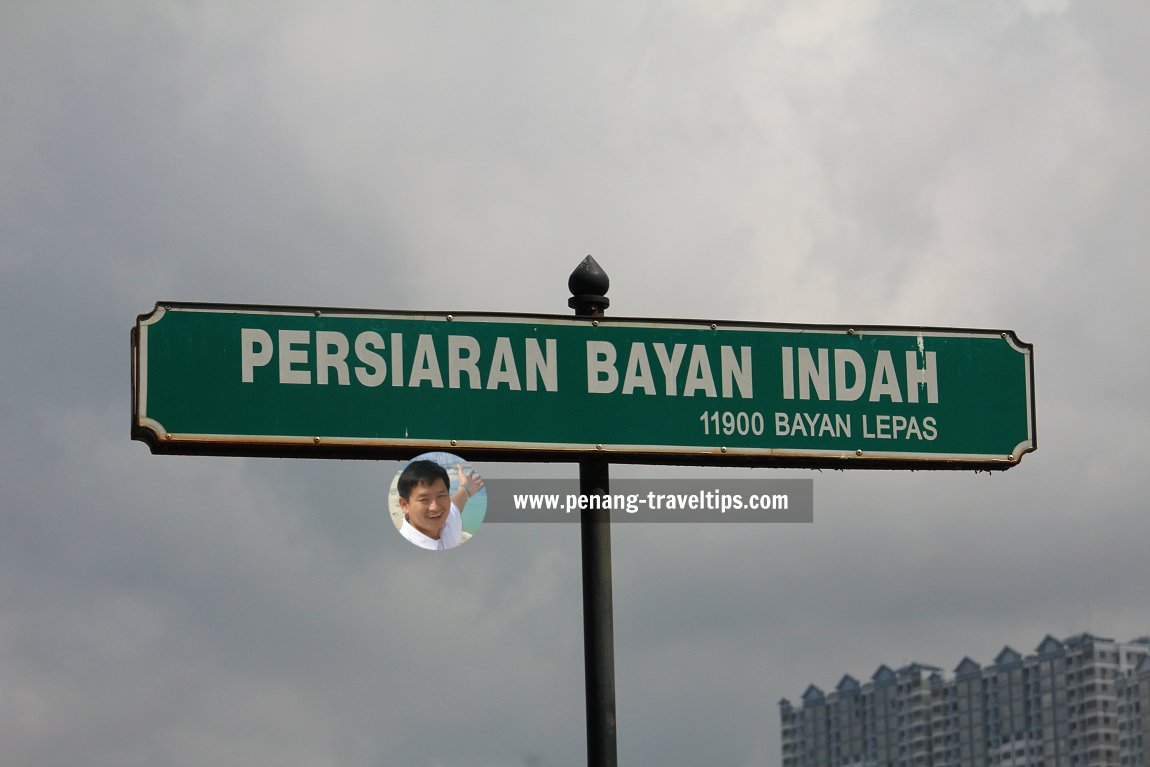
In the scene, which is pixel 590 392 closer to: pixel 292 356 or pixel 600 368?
pixel 600 368

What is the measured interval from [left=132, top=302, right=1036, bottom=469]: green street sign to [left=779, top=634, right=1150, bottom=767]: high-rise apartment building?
15454cm

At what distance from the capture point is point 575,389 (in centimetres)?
913

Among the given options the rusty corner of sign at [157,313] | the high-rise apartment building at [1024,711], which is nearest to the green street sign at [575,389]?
the rusty corner of sign at [157,313]

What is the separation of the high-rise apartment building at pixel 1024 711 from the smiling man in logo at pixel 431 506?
511 feet

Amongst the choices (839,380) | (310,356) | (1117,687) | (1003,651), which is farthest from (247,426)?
(1003,651)

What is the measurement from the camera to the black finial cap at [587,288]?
9.28 m

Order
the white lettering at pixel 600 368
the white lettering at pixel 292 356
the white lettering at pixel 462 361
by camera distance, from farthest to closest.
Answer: the white lettering at pixel 600 368
the white lettering at pixel 462 361
the white lettering at pixel 292 356

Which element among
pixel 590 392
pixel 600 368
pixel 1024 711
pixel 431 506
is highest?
pixel 1024 711

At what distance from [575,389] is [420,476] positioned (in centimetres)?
86

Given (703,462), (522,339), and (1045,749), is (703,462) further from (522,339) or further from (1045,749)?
(1045,749)

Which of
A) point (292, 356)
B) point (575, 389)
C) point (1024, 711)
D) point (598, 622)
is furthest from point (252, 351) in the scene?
point (1024, 711)

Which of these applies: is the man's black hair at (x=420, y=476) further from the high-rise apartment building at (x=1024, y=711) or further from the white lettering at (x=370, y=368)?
the high-rise apartment building at (x=1024, y=711)

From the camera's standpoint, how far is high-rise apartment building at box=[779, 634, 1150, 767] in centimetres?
16262

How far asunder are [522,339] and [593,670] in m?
1.62
